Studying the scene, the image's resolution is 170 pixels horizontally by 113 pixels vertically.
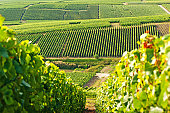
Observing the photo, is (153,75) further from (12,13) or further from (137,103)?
(12,13)

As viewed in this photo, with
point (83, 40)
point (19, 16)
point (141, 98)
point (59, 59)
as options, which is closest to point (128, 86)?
point (141, 98)

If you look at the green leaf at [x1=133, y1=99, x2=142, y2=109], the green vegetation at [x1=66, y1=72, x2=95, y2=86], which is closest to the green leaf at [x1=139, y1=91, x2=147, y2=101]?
the green leaf at [x1=133, y1=99, x2=142, y2=109]

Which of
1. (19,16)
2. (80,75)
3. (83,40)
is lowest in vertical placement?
(80,75)

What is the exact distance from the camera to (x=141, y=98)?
4.18m

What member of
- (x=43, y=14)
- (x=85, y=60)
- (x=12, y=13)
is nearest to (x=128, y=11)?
(x=43, y=14)

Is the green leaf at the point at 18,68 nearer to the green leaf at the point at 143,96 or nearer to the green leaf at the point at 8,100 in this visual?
the green leaf at the point at 8,100

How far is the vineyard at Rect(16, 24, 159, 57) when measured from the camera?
196ft

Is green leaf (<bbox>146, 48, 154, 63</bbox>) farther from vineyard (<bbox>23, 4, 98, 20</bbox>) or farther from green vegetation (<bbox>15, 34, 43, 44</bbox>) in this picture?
vineyard (<bbox>23, 4, 98, 20</bbox>)

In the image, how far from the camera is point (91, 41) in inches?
2576

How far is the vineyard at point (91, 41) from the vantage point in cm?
5978

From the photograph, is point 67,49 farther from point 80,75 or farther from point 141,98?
point 141,98

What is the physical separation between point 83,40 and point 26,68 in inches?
2430

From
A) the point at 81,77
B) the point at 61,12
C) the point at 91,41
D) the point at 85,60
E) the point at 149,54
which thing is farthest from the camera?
the point at 61,12

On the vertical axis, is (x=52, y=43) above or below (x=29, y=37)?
below
